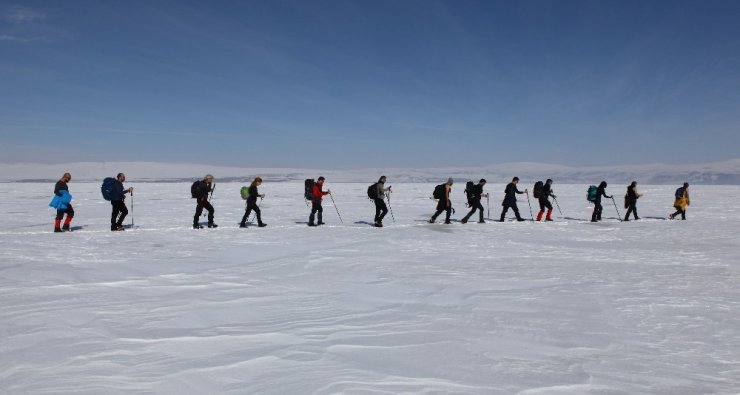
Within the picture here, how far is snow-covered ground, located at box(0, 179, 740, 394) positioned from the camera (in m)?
3.34

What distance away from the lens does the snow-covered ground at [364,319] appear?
3342mm

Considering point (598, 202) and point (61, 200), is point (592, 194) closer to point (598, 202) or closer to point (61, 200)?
point (598, 202)

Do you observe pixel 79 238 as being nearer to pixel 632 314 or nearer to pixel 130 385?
pixel 130 385

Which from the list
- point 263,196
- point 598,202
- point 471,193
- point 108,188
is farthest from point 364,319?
point 598,202

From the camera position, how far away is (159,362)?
11.7ft

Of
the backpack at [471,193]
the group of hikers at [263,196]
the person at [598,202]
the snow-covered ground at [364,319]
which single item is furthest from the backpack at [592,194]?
the snow-covered ground at [364,319]

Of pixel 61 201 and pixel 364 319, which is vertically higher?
pixel 61 201

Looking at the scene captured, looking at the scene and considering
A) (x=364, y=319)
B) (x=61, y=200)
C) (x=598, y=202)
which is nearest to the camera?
(x=364, y=319)

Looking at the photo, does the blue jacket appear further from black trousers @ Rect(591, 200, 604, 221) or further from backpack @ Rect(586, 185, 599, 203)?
black trousers @ Rect(591, 200, 604, 221)

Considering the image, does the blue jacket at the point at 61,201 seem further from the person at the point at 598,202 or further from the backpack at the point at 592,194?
the person at the point at 598,202

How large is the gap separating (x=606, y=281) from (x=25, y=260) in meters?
10.2

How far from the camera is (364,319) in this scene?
484 centimetres

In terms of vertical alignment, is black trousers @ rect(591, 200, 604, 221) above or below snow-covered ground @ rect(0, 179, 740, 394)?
above

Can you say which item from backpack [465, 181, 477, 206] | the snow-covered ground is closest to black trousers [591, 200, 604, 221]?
backpack [465, 181, 477, 206]
